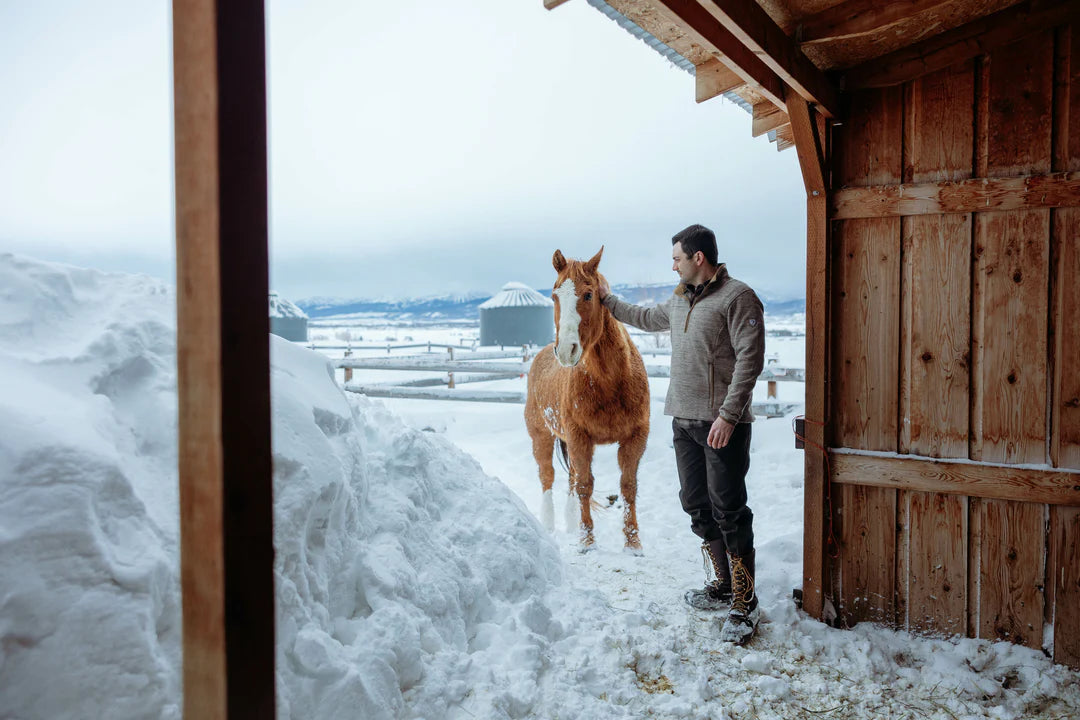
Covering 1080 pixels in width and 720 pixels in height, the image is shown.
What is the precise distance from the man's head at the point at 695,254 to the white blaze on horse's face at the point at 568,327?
0.78m

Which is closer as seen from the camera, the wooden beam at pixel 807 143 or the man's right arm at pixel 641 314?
the wooden beam at pixel 807 143

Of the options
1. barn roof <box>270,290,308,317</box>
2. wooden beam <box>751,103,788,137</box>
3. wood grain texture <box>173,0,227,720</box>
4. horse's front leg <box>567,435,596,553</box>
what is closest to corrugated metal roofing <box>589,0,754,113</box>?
wooden beam <box>751,103,788,137</box>

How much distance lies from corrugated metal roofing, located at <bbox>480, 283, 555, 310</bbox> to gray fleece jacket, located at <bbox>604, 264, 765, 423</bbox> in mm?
23968

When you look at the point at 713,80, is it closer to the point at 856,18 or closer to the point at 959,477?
the point at 856,18

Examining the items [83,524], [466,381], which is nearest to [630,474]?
[83,524]

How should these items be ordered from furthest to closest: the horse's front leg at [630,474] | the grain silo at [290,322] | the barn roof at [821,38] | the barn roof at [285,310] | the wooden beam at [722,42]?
the grain silo at [290,322] → the barn roof at [285,310] → the horse's front leg at [630,474] → the barn roof at [821,38] → the wooden beam at [722,42]

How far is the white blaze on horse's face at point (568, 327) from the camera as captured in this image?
3652 mm

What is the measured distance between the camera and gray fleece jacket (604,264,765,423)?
287 cm

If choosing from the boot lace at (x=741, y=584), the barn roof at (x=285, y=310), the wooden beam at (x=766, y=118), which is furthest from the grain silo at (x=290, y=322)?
the boot lace at (x=741, y=584)

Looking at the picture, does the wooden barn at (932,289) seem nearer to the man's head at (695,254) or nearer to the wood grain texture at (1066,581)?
the wood grain texture at (1066,581)

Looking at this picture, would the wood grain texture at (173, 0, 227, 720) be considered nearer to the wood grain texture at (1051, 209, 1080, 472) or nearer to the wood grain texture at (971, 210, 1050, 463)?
the wood grain texture at (971, 210, 1050, 463)

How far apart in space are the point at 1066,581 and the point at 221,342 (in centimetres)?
349

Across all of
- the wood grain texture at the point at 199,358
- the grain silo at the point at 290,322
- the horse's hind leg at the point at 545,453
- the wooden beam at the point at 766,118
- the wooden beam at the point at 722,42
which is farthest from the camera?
the grain silo at the point at 290,322

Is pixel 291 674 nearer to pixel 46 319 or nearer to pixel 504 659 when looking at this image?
pixel 504 659
